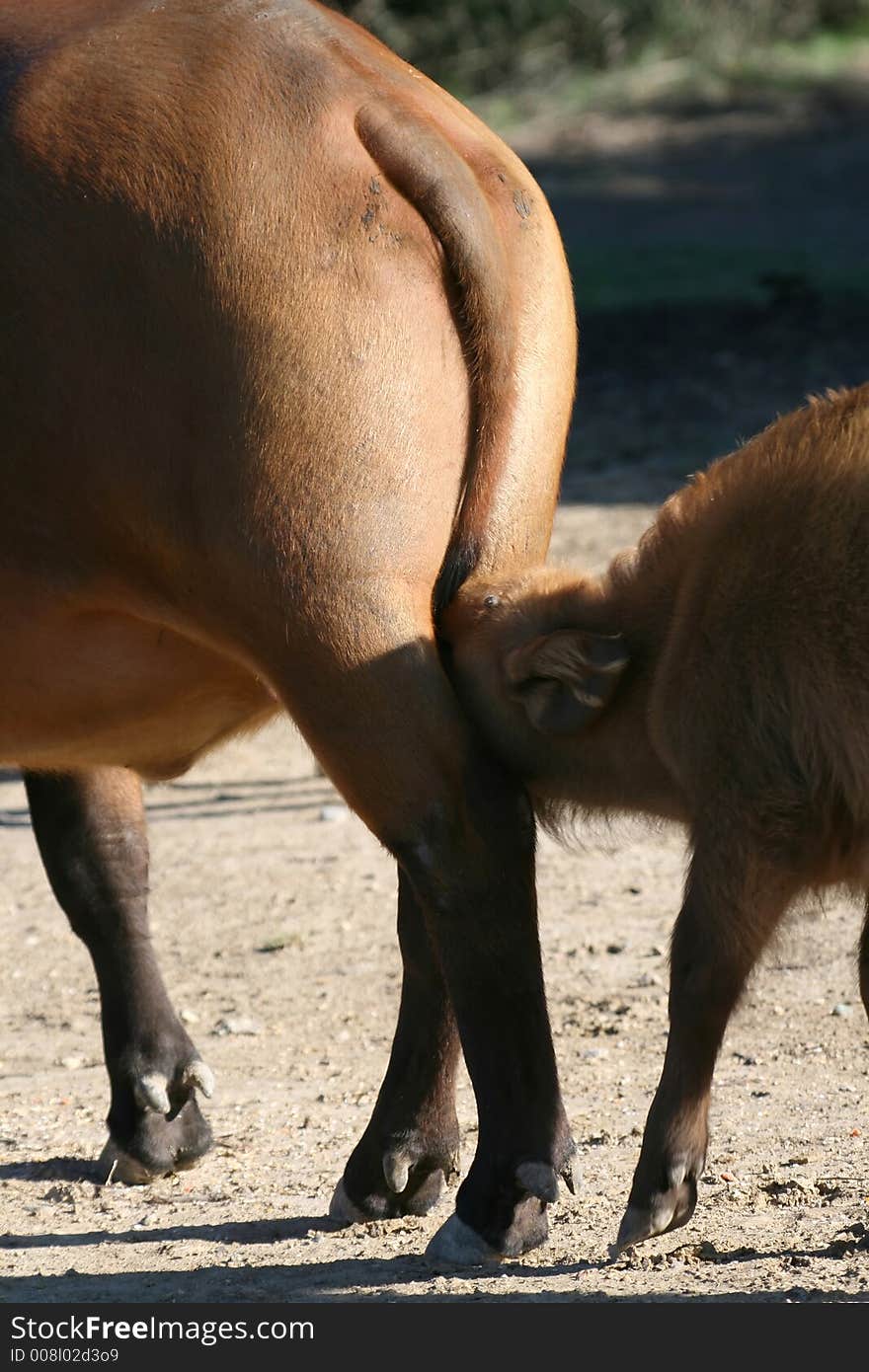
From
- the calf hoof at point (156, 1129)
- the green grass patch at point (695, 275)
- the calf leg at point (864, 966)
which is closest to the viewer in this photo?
the calf leg at point (864, 966)

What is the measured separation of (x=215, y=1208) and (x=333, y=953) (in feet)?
5.48

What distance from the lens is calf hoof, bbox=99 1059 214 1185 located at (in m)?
4.60

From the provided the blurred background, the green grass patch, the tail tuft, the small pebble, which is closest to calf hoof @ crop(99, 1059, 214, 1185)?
the small pebble

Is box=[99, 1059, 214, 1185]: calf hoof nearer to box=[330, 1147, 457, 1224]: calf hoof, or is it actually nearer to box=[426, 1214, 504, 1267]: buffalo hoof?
box=[330, 1147, 457, 1224]: calf hoof

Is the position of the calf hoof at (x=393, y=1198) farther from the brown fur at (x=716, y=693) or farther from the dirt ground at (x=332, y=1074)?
the brown fur at (x=716, y=693)

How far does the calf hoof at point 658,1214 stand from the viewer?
3516mm

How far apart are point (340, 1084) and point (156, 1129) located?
546 mm

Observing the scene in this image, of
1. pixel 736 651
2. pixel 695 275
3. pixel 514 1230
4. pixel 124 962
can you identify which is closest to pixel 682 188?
pixel 695 275

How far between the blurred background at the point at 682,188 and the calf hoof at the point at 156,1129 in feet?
21.4

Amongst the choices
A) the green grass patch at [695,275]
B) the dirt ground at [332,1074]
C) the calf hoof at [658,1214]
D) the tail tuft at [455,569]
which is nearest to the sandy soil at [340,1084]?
the dirt ground at [332,1074]

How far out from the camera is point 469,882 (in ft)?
11.9

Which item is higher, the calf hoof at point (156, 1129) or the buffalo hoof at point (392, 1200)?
the calf hoof at point (156, 1129)
